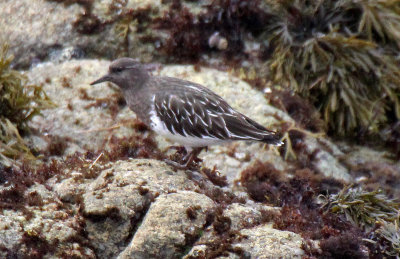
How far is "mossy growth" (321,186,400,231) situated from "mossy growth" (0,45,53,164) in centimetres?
408

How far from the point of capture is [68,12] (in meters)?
10.1

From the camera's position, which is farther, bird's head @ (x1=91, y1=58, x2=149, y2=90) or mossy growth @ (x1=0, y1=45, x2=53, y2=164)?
mossy growth @ (x1=0, y1=45, x2=53, y2=164)

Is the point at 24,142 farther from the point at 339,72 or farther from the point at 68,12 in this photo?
the point at 339,72

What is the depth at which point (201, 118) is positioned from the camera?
21.9 ft

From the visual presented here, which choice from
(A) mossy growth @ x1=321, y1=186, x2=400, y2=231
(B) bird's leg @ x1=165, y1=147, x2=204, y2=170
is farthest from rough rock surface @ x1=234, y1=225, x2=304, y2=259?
(B) bird's leg @ x1=165, y1=147, x2=204, y2=170

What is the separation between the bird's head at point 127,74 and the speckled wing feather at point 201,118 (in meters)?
0.41

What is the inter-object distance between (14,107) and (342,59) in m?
5.45

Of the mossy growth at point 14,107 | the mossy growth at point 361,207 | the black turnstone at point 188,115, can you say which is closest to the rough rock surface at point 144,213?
the mossy growth at point 14,107

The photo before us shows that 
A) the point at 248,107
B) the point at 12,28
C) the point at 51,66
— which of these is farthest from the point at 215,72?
the point at 12,28

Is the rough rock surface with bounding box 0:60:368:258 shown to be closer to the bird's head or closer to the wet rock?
the wet rock

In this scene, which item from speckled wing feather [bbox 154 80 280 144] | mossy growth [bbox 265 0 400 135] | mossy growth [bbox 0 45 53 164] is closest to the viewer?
speckled wing feather [bbox 154 80 280 144]

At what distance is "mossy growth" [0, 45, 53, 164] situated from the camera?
7.64m

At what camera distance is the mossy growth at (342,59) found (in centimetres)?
950

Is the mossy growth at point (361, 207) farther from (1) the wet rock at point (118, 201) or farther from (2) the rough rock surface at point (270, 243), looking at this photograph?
(1) the wet rock at point (118, 201)
